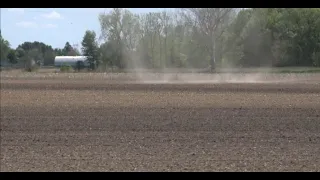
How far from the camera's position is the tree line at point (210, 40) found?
851 inches

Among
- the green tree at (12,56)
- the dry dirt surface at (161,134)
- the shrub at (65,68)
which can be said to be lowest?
the dry dirt surface at (161,134)

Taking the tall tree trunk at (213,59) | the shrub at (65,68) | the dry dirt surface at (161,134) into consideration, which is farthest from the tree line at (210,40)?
the shrub at (65,68)

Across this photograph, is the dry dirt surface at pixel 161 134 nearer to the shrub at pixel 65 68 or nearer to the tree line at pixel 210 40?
the tree line at pixel 210 40

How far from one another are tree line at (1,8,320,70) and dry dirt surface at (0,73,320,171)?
3856mm

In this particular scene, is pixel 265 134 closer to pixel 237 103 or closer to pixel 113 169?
pixel 113 169

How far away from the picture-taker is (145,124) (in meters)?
12.5

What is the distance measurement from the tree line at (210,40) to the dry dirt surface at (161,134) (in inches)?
152

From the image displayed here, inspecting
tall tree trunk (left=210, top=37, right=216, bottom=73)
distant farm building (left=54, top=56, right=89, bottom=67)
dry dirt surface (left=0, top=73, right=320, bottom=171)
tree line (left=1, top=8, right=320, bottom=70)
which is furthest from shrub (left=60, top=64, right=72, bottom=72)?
dry dirt surface (left=0, top=73, right=320, bottom=171)

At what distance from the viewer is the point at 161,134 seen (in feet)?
37.0

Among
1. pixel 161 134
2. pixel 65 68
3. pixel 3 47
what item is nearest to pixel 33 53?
pixel 65 68

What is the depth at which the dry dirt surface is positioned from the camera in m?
8.44

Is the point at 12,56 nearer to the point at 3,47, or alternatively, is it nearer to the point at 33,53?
the point at 3,47

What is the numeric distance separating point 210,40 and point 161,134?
1518cm
